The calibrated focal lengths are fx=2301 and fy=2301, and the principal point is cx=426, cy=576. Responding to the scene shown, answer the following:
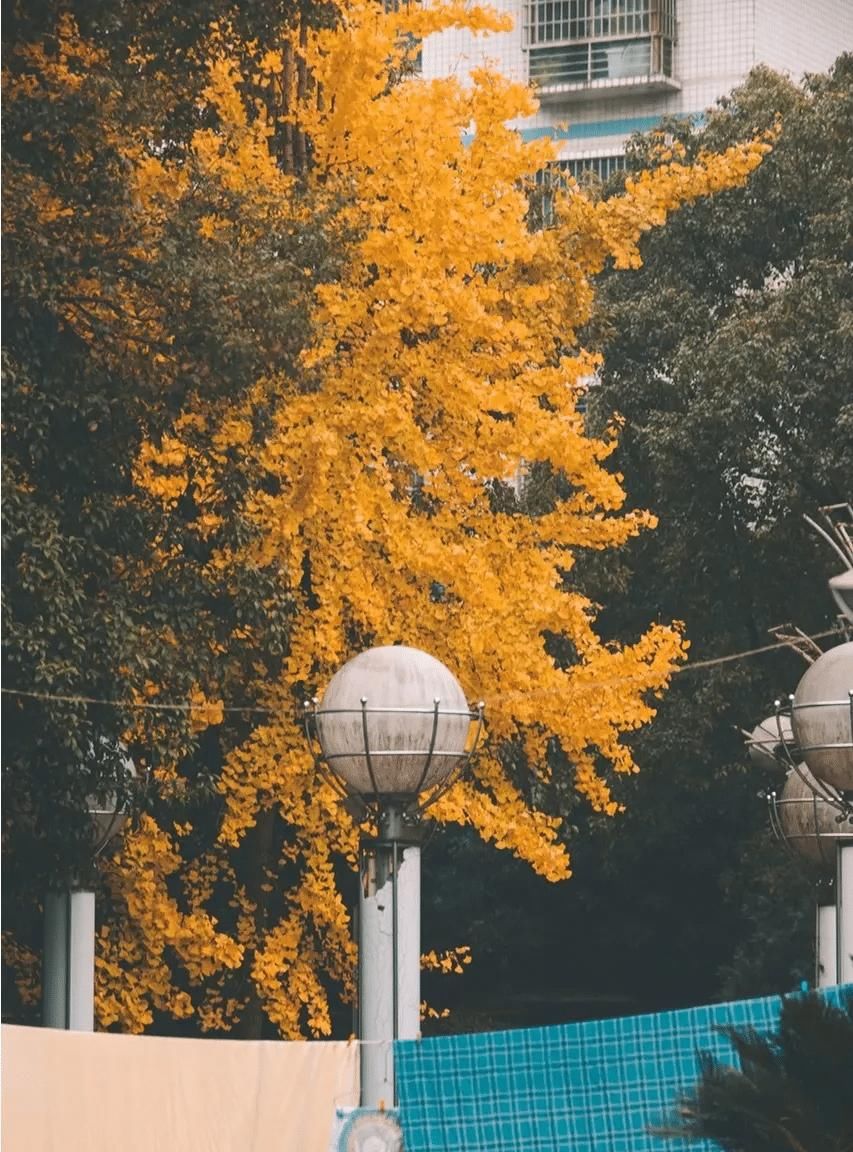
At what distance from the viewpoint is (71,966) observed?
41.8 feet

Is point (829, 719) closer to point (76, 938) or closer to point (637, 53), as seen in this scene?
point (76, 938)

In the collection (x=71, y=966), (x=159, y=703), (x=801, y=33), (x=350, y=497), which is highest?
(x=801, y=33)

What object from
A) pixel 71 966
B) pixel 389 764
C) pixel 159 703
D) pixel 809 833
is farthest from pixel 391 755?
pixel 159 703

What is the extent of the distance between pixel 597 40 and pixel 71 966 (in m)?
28.8

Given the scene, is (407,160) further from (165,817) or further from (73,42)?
(165,817)

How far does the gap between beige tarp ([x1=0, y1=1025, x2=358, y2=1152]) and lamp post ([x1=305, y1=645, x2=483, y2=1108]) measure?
0.79m

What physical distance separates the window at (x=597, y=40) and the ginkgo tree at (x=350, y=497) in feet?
71.7

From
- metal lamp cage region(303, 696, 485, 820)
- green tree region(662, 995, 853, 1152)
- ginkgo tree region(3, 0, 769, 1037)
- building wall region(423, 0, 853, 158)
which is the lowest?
green tree region(662, 995, 853, 1152)

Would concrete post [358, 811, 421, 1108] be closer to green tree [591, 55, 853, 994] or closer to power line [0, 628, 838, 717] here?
power line [0, 628, 838, 717]

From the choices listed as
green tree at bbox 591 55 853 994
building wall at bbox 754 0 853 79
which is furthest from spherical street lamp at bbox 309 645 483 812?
building wall at bbox 754 0 853 79

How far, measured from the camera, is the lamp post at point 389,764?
9531 mm

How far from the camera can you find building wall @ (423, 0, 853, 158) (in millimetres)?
37500

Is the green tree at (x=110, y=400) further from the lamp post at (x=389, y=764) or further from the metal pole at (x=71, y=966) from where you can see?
the lamp post at (x=389, y=764)

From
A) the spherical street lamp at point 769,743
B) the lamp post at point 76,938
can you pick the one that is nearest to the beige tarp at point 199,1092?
the lamp post at point 76,938
